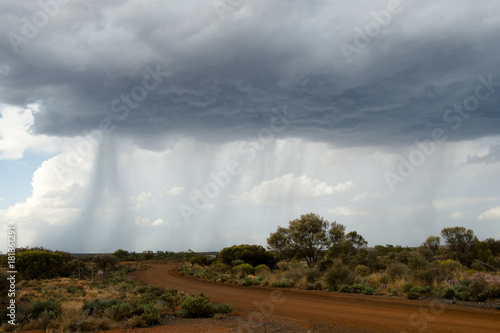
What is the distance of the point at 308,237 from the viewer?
35375 millimetres

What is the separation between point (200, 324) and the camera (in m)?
11.5

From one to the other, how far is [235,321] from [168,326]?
8.06ft

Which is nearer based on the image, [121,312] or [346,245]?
[121,312]

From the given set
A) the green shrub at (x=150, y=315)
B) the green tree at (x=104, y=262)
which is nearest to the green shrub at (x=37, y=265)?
the green tree at (x=104, y=262)

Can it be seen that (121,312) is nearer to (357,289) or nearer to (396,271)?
(357,289)

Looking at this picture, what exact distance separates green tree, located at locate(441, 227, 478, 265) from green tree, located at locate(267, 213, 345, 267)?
58.4 feet

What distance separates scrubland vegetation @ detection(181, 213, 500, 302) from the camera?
1588cm

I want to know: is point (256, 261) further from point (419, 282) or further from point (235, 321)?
point (235, 321)

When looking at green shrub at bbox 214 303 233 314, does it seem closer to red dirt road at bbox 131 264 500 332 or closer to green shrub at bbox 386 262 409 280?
red dirt road at bbox 131 264 500 332

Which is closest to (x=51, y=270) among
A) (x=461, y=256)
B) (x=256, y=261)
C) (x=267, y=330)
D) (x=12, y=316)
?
(x=256, y=261)

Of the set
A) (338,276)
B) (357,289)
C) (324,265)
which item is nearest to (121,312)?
(357,289)

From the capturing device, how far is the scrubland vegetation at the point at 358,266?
1588cm

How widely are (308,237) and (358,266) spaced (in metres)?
8.42

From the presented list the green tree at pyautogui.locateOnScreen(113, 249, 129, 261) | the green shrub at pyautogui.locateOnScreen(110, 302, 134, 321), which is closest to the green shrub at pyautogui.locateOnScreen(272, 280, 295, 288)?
the green shrub at pyautogui.locateOnScreen(110, 302, 134, 321)
